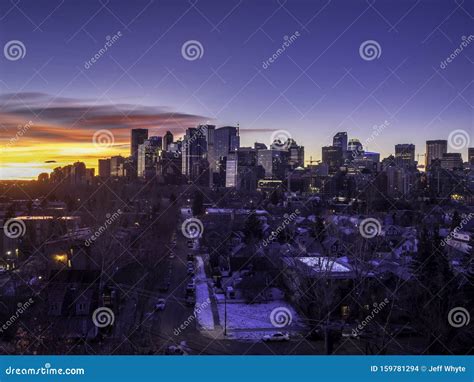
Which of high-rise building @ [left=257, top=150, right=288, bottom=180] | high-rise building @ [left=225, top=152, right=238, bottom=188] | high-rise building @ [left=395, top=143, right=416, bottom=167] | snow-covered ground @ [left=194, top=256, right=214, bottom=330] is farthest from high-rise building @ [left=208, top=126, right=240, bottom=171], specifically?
high-rise building @ [left=395, top=143, right=416, bottom=167]

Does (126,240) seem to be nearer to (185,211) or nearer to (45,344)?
(45,344)

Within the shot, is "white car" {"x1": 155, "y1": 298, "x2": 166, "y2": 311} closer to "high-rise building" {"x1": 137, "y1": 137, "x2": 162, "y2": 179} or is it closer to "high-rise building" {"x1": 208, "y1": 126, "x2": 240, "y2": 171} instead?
"high-rise building" {"x1": 137, "y1": 137, "x2": 162, "y2": 179}

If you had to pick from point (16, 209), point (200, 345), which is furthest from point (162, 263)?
point (16, 209)

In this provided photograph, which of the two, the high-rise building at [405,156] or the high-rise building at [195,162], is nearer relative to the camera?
the high-rise building at [405,156]

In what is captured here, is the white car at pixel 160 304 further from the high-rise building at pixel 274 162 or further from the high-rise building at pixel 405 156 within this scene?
the high-rise building at pixel 274 162

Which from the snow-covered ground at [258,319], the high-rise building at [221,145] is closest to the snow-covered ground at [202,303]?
the snow-covered ground at [258,319]

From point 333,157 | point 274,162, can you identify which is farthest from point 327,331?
point 274,162

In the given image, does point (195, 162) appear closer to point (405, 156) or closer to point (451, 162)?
point (405, 156)
